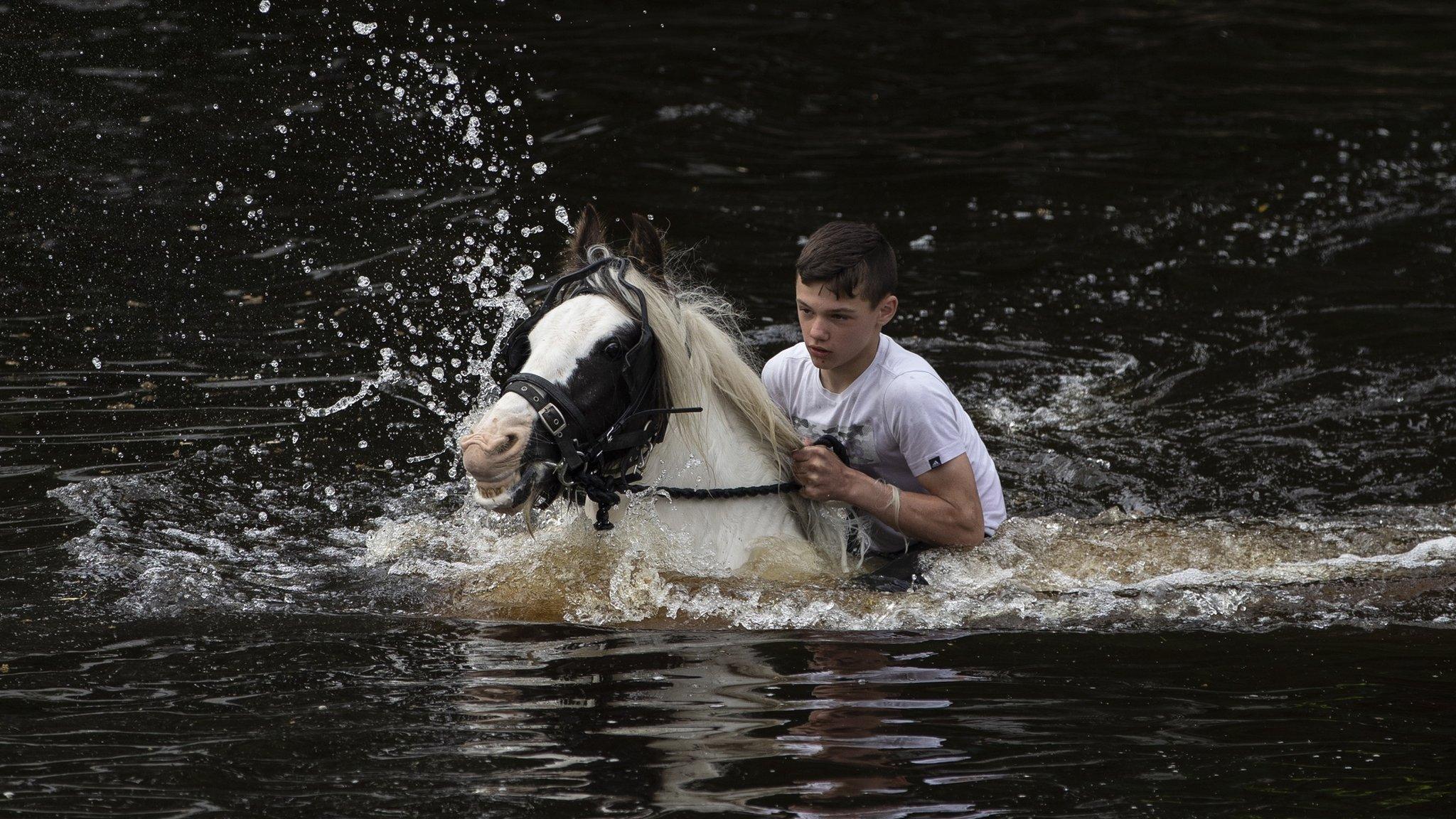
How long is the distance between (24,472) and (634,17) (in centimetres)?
970

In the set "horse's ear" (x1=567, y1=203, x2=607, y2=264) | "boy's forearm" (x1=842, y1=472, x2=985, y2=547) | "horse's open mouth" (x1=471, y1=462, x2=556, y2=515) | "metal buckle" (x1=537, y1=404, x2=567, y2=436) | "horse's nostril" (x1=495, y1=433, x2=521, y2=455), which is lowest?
"boy's forearm" (x1=842, y1=472, x2=985, y2=547)

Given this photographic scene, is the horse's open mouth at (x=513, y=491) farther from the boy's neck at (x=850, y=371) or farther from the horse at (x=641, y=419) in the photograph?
the boy's neck at (x=850, y=371)

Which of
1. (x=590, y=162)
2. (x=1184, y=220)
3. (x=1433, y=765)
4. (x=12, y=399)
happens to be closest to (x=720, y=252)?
(x=590, y=162)

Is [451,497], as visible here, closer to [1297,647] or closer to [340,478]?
[340,478]

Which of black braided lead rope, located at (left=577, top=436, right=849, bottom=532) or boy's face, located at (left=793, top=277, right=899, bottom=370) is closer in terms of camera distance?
black braided lead rope, located at (left=577, top=436, right=849, bottom=532)

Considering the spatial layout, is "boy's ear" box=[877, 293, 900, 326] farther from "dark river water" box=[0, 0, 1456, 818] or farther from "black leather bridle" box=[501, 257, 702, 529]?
"dark river water" box=[0, 0, 1456, 818]

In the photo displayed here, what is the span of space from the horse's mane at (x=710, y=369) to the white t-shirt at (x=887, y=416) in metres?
0.18

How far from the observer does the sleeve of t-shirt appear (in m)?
4.03

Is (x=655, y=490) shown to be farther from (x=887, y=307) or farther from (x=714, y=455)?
(x=887, y=307)

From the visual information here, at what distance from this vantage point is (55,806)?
2.69 meters

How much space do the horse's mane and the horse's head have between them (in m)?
0.07

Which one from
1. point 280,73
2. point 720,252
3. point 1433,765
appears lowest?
point 1433,765

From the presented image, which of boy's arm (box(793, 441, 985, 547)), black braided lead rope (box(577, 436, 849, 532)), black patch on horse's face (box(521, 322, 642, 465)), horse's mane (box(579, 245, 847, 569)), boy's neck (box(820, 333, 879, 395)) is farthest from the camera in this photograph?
boy's neck (box(820, 333, 879, 395))

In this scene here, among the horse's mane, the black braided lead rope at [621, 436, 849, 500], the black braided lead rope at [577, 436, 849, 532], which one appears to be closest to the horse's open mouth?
the black braided lead rope at [577, 436, 849, 532]
